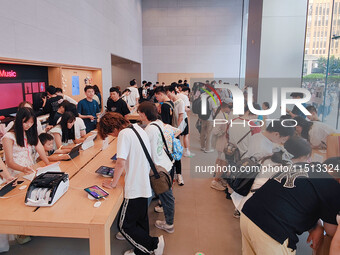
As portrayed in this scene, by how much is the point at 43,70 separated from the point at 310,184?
551 centimetres

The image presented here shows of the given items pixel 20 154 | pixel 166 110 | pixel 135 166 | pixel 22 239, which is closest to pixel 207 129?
pixel 166 110

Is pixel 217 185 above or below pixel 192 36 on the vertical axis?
below

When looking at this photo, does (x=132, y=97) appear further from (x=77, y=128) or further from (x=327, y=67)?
(x=327, y=67)

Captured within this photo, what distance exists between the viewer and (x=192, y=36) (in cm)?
1452

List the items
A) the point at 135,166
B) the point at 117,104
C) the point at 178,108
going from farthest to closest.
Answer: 1. the point at 117,104
2. the point at 178,108
3. the point at 135,166

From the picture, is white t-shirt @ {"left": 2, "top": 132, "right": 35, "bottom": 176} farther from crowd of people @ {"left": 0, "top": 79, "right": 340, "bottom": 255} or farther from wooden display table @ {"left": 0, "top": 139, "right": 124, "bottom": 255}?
wooden display table @ {"left": 0, "top": 139, "right": 124, "bottom": 255}

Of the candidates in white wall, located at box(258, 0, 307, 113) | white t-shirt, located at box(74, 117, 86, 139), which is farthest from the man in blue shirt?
white wall, located at box(258, 0, 307, 113)

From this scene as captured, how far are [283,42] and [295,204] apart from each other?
6757 mm

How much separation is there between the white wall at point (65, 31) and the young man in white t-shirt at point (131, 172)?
2.79 metres

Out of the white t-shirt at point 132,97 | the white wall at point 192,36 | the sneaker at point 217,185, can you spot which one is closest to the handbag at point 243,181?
the sneaker at point 217,185

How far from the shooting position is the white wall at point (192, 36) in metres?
14.3

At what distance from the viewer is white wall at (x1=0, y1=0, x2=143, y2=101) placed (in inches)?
161

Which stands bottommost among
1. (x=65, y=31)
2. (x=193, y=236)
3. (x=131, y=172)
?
(x=193, y=236)

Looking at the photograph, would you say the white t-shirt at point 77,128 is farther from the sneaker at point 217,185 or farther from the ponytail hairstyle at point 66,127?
the sneaker at point 217,185
